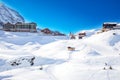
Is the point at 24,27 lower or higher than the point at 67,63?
higher

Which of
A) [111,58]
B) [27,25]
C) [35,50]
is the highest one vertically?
[27,25]

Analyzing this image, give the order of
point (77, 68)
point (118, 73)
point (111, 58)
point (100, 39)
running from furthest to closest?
1. point (100, 39)
2. point (111, 58)
3. point (77, 68)
4. point (118, 73)

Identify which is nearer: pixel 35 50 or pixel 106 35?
pixel 35 50

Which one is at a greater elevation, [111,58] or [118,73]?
[111,58]

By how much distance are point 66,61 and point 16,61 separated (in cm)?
802

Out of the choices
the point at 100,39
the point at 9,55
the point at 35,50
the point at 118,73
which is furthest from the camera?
the point at 100,39

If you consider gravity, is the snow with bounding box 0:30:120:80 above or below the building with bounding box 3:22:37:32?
below

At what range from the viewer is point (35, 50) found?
56.2 m

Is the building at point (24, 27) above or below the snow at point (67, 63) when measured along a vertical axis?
→ above

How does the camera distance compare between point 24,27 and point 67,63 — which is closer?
point 67,63

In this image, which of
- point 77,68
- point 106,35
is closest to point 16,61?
point 77,68

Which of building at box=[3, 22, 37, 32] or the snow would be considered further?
building at box=[3, 22, 37, 32]

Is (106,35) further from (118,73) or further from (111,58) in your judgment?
(118,73)

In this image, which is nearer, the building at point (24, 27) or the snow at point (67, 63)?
the snow at point (67, 63)
